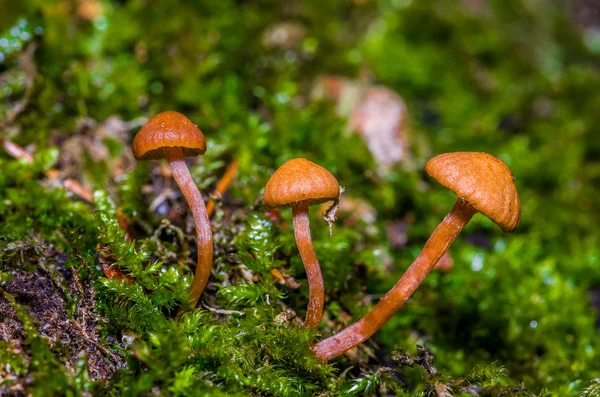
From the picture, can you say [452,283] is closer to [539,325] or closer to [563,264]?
[539,325]

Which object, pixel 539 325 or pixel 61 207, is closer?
pixel 61 207

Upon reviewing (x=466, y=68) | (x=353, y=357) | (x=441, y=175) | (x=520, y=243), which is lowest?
(x=520, y=243)

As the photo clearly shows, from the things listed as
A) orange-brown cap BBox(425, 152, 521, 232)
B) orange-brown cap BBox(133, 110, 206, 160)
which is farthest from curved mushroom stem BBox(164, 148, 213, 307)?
orange-brown cap BBox(425, 152, 521, 232)

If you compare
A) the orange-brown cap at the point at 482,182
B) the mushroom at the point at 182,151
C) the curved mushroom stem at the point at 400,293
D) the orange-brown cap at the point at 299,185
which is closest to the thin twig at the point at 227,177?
the mushroom at the point at 182,151

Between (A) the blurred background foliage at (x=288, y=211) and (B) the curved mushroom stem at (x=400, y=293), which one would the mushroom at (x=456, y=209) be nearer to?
(B) the curved mushroom stem at (x=400, y=293)

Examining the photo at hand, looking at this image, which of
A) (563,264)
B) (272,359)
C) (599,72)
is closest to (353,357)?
(272,359)

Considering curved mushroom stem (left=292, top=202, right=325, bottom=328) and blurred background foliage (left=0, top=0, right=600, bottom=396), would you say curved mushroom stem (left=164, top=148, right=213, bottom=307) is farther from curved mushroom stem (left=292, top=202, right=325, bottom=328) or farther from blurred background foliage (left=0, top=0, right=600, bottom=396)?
curved mushroom stem (left=292, top=202, right=325, bottom=328)

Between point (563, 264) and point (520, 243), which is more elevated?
point (520, 243)
